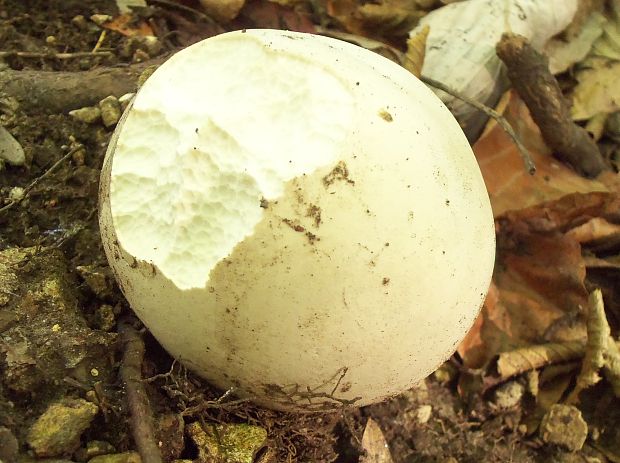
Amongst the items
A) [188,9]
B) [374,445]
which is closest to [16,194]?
[188,9]

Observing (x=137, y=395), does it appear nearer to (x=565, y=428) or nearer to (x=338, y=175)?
(x=338, y=175)

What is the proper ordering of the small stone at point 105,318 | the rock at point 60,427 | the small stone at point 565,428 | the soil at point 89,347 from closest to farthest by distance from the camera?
the rock at point 60,427
the soil at point 89,347
the small stone at point 105,318
the small stone at point 565,428

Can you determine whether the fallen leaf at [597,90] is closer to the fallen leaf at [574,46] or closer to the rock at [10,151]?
the fallen leaf at [574,46]

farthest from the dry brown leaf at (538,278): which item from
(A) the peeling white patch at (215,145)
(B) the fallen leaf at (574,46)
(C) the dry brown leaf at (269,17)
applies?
(A) the peeling white patch at (215,145)

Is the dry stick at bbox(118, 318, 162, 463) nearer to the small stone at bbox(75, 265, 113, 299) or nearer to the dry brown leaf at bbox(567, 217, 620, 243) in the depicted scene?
the small stone at bbox(75, 265, 113, 299)

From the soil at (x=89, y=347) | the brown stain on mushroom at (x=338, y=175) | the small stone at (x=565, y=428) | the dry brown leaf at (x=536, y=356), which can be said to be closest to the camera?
the brown stain on mushroom at (x=338, y=175)

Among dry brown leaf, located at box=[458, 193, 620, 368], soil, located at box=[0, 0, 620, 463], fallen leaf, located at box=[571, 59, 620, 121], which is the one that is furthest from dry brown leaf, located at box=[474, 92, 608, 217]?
soil, located at box=[0, 0, 620, 463]
